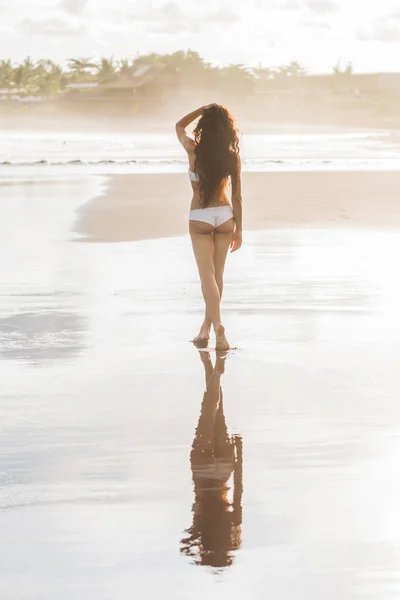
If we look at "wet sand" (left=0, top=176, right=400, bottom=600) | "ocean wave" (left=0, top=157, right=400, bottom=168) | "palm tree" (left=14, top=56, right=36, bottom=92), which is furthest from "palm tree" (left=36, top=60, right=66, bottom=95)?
"wet sand" (left=0, top=176, right=400, bottom=600)

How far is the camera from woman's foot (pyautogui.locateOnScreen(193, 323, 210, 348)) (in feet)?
29.4

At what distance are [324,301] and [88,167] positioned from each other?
3109 centimetres

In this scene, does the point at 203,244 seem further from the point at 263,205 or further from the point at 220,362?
the point at 263,205

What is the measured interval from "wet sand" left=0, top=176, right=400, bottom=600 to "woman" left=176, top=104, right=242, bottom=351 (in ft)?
1.49

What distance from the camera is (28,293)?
11.5m

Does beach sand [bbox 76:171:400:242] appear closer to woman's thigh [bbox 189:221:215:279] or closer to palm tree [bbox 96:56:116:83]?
woman's thigh [bbox 189:221:215:279]

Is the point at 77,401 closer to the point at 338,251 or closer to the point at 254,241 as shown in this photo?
the point at 338,251

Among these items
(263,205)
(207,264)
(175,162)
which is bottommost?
(175,162)

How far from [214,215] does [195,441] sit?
2.91 meters

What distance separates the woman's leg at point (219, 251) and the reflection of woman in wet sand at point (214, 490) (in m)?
1.74

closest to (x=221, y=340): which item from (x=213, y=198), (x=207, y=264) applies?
(x=207, y=264)

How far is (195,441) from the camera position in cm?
612

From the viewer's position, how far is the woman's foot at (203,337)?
895 centimetres

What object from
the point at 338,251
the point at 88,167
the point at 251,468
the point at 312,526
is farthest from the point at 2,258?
the point at 88,167
